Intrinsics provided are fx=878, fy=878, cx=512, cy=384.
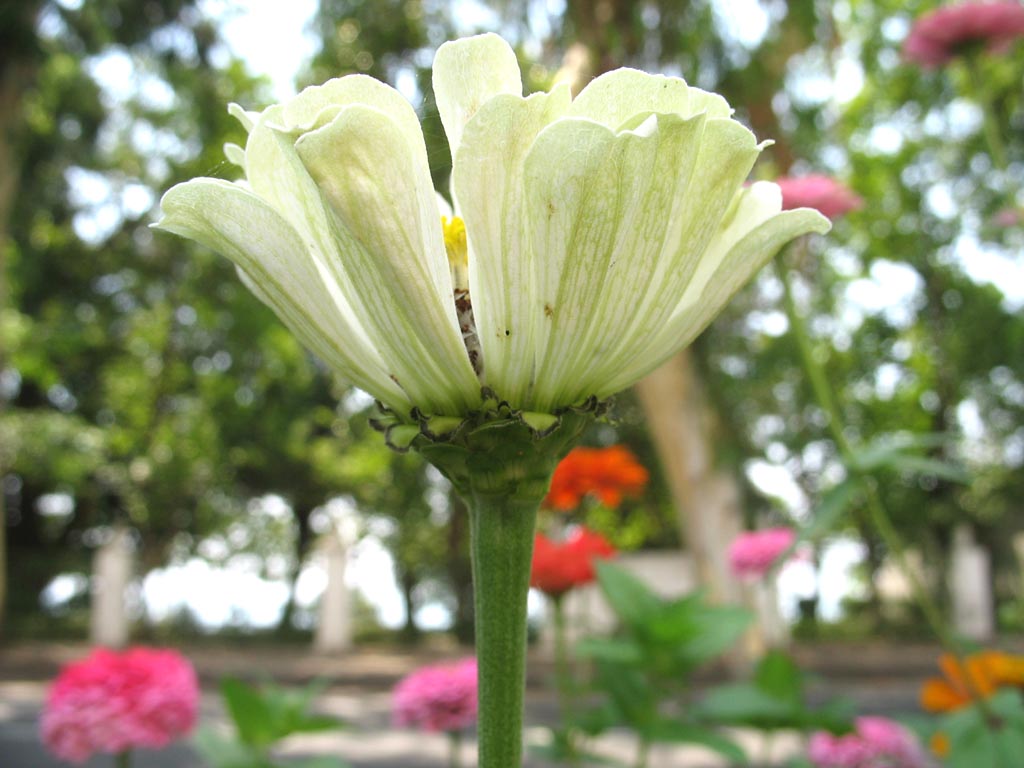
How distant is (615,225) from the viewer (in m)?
0.36

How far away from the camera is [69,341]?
1147 cm

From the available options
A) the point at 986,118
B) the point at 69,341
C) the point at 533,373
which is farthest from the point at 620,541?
the point at 533,373

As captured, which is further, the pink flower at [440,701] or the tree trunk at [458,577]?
the tree trunk at [458,577]

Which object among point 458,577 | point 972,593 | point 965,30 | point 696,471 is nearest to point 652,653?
point 965,30

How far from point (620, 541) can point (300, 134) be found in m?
15.2

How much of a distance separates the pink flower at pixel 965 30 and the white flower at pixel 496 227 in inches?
88.9

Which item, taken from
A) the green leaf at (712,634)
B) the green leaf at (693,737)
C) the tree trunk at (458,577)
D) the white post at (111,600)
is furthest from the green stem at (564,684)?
the tree trunk at (458,577)

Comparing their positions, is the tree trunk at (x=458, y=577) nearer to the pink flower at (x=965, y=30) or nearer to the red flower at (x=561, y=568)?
the pink flower at (x=965, y=30)

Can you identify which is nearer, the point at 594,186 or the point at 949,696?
the point at 594,186

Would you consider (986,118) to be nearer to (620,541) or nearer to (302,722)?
(302,722)

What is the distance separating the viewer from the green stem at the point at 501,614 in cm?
37

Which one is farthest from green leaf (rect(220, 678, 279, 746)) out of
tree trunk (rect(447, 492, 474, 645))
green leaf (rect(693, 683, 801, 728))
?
tree trunk (rect(447, 492, 474, 645))

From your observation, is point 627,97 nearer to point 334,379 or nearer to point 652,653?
point 652,653

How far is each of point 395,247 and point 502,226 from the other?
5 cm
